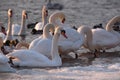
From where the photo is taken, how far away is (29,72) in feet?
43.7

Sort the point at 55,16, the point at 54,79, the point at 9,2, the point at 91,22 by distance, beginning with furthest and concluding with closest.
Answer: the point at 9,2 → the point at 91,22 → the point at 55,16 → the point at 54,79

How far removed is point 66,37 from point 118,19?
11.7ft

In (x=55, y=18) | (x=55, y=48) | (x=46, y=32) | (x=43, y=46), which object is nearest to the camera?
(x=55, y=48)

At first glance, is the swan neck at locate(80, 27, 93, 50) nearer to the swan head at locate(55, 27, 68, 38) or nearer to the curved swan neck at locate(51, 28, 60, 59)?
the swan head at locate(55, 27, 68, 38)

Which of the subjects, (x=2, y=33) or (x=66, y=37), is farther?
(x=2, y=33)

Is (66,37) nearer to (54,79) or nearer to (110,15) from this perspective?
(54,79)

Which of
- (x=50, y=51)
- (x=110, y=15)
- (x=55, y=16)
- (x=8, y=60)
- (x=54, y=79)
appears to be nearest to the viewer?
(x=54, y=79)

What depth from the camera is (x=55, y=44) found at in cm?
1489

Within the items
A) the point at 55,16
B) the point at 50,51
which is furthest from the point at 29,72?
the point at 55,16

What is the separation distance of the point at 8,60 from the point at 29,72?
535mm

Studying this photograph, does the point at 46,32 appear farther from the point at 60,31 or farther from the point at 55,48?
the point at 55,48

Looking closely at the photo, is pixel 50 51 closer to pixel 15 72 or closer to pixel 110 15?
pixel 15 72

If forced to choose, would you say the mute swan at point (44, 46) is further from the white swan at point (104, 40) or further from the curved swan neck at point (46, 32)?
the white swan at point (104, 40)

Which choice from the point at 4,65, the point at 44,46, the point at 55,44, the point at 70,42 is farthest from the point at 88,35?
the point at 4,65
